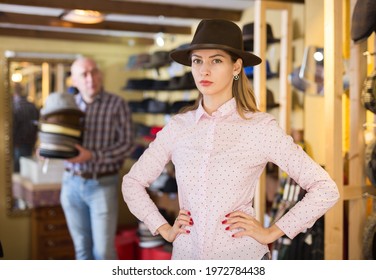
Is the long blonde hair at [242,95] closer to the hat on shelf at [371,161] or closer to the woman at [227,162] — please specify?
the woman at [227,162]

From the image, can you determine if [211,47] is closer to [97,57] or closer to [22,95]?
[22,95]

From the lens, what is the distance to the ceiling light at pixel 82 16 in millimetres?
4184

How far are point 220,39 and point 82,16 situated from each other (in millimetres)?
2749

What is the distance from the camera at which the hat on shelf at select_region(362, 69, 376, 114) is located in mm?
2309

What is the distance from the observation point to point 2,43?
5.33 metres

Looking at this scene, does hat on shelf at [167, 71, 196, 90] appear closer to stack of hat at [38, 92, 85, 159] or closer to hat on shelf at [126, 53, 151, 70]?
hat on shelf at [126, 53, 151, 70]

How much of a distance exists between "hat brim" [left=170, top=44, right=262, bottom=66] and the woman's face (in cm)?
3

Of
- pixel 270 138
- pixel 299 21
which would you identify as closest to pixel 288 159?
pixel 270 138

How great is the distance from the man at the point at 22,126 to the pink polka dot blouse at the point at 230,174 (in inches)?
147

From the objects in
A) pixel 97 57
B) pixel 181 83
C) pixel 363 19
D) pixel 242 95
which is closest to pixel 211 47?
pixel 242 95

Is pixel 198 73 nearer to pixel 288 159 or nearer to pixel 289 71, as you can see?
pixel 288 159

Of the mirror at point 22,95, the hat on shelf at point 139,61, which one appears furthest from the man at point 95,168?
the mirror at point 22,95

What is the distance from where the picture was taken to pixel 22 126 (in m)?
5.29
